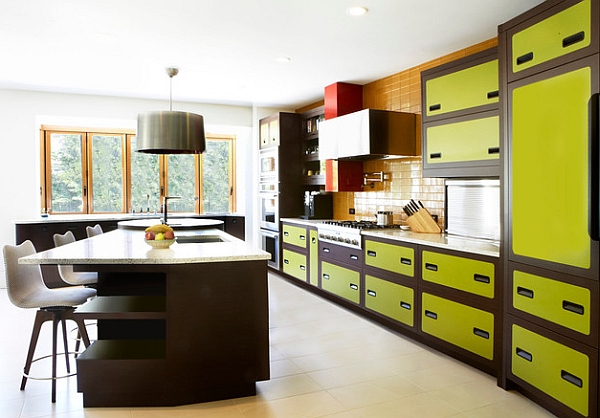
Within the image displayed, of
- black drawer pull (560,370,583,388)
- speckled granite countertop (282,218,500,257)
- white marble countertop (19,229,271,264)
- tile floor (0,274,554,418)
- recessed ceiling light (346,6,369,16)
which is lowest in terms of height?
tile floor (0,274,554,418)

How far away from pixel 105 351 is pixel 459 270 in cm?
248

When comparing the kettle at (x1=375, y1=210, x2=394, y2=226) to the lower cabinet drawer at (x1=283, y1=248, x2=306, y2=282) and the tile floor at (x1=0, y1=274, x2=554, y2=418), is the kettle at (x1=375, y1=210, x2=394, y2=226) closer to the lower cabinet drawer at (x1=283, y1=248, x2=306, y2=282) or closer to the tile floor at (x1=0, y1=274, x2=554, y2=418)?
the tile floor at (x1=0, y1=274, x2=554, y2=418)

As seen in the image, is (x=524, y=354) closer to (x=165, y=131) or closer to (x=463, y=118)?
(x=463, y=118)

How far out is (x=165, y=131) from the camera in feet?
12.6

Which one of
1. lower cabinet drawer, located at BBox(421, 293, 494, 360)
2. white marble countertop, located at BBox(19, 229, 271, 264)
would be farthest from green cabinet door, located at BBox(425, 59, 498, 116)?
white marble countertop, located at BBox(19, 229, 271, 264)

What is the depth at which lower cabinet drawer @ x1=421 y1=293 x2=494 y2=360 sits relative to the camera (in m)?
3.16

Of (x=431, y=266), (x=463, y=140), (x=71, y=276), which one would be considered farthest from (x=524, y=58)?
(x=71, y=276)

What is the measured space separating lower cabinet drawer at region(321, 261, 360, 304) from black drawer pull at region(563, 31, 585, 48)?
2834mm

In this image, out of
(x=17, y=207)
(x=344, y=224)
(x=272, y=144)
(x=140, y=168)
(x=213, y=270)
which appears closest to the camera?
(x=213, y=270)

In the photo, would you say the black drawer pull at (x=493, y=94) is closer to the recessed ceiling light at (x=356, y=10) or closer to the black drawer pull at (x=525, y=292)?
the recessed ceiling light at (x=356, y=10)

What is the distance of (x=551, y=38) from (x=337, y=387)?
246 centimetres

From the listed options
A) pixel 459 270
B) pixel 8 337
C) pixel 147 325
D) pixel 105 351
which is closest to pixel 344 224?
pixel 459 270

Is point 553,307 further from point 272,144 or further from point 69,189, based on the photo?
point 69,189

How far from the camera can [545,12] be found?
8.48ft
